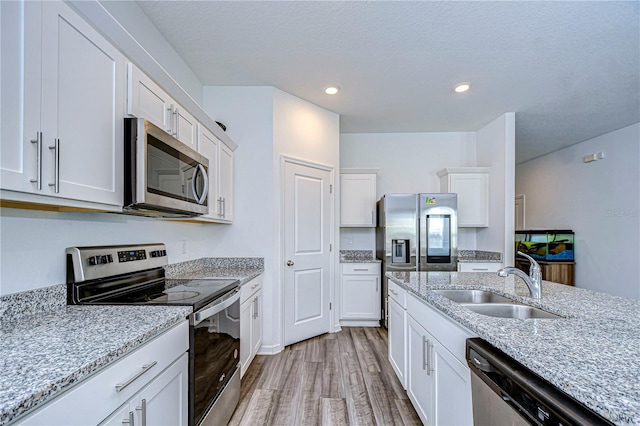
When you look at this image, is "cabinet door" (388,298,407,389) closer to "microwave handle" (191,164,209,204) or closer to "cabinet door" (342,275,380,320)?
"cabinet door" (342,275,380,320)

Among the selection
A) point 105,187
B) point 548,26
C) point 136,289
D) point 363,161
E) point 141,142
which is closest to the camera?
point 105,187

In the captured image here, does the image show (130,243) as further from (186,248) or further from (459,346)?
(459,346)

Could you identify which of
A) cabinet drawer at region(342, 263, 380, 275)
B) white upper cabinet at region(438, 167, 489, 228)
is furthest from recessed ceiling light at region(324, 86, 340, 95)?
cabinet drawer at region(342, 263, 380, 275)

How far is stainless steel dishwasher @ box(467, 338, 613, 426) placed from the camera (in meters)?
0.70

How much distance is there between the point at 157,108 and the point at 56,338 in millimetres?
1213

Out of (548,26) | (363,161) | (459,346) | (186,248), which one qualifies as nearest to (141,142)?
(186,248)

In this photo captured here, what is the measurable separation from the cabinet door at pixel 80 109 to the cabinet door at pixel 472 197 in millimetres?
3938

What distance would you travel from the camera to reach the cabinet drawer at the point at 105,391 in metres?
0.71

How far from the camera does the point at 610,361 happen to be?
2.65 feet

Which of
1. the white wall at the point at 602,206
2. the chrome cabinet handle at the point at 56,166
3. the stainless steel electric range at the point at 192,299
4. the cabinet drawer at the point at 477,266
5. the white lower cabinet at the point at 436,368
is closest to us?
the chrome cabinet handle at the point at 56,166

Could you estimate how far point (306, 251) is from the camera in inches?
132

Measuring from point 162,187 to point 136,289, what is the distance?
67 cm

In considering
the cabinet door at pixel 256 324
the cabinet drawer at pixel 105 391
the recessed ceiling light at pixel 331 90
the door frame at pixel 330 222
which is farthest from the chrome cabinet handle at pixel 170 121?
the recessed ceiling light at pixel 331 90

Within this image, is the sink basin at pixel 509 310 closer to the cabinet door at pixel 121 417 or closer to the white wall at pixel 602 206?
the cabinet door at pixel 121 417
